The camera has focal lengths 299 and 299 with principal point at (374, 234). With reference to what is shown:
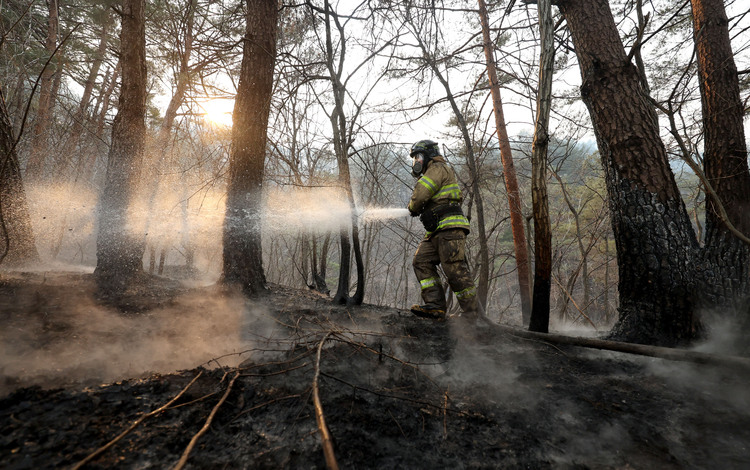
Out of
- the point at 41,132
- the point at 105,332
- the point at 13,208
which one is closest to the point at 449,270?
the point at 105,332

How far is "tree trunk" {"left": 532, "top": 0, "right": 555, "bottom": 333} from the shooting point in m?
2.84

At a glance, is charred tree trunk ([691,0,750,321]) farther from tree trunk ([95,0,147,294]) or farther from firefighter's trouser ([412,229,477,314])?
tree trunk ([95,0,147,294])

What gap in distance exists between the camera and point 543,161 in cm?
290

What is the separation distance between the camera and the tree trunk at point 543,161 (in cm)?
284

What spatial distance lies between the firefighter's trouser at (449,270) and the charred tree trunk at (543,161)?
114 cm

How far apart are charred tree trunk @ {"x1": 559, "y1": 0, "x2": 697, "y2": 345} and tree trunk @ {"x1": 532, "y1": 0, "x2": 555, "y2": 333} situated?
0.79m

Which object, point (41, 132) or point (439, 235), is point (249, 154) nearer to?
point (439, 235)

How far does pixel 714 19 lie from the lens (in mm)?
3738

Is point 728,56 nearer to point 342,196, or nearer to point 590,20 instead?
point 590,20

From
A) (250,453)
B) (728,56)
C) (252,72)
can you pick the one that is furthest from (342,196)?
(728,56)

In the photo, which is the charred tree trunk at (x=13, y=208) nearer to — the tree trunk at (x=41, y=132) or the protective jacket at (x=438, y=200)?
the protective jacket at (x=438, y=200)

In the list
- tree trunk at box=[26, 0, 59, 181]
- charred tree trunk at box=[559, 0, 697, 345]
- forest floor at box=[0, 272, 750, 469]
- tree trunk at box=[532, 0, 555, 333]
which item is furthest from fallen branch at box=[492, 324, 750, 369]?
tree trunk at box=[26, 0, 59, 181]

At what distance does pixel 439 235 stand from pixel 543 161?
1604 mm

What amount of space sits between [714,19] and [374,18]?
4.31 meters
